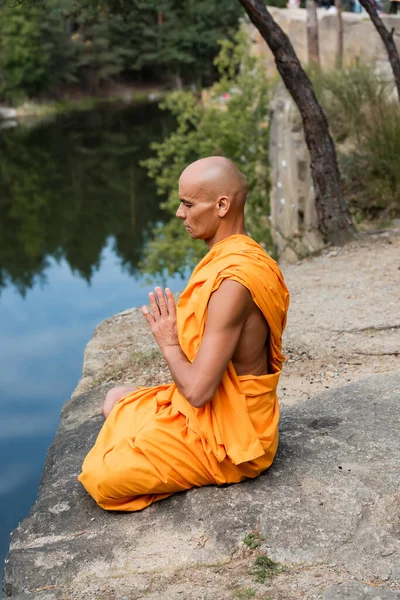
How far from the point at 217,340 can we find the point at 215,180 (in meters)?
0.63

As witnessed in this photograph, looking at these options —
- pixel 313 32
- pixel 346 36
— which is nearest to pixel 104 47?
pixel 346 36

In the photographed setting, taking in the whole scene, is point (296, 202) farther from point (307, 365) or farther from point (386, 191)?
point (307, 365)

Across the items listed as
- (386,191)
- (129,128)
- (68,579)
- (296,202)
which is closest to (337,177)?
(386,191)

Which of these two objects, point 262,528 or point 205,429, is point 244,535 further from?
point 205,429

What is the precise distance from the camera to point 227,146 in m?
16.8

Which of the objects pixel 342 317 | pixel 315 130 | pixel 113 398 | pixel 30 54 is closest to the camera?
pixel 113 398

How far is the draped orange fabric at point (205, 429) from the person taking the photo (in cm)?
327

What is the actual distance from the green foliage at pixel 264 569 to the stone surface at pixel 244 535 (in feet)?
0.07

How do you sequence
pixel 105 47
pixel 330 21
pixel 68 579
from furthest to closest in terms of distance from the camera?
pixel 105 47 < pixel 330 21 < pixel 68 579

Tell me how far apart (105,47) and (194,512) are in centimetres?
4617

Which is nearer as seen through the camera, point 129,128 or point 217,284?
point 217,284

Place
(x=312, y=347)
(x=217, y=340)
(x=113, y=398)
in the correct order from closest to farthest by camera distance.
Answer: (x=217, y=340)
(x=113, y=398)
(x=312, y=347)

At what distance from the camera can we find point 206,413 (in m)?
3.33

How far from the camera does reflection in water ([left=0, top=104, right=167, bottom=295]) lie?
65.0 ft
